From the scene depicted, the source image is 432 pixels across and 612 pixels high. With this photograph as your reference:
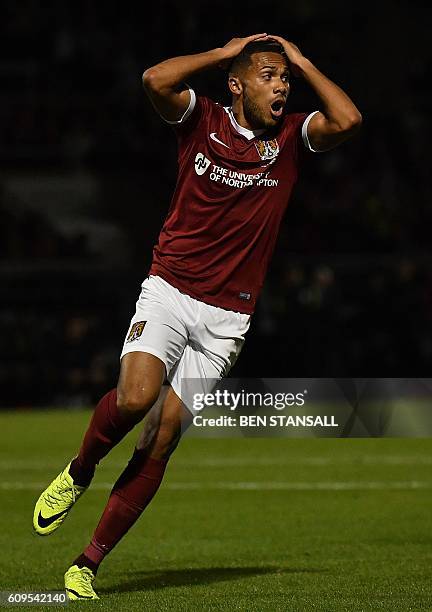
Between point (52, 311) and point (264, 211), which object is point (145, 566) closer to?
point (264, 211)

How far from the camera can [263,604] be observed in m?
5.65

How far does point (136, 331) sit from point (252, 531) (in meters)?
2.64

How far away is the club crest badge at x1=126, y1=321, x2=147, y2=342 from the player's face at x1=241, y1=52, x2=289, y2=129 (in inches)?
45.1

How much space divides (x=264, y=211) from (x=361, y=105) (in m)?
16.9

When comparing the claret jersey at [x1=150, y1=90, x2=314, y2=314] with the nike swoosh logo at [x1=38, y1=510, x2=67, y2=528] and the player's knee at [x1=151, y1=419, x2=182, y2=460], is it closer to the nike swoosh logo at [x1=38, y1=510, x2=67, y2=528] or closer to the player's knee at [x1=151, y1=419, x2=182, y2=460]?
the player's knee at [x1=151, y1=419, x2=182, y2=460]

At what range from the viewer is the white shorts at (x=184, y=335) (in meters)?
6.02

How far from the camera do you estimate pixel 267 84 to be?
6105 mm

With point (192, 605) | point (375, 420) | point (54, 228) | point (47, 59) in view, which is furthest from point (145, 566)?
point (47, 59)

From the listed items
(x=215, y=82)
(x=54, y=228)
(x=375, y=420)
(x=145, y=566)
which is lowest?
(x=145, y=566)

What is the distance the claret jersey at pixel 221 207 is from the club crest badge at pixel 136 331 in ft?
0.91

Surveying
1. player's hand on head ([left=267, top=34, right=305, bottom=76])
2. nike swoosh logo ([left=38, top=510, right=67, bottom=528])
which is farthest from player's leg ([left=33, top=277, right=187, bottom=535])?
player's hand on head ([left=267, top=34, right=305, bottom=76])

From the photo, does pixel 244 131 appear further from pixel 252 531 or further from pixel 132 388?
pixel 252 531

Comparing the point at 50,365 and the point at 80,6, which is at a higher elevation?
the point at 80,6

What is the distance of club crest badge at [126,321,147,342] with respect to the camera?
601 cm
